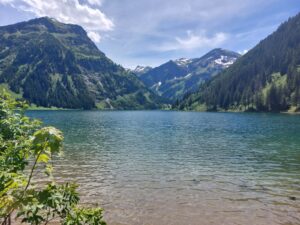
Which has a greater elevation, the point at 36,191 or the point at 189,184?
the point at 36,191

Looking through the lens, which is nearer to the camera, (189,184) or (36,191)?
(36,191)

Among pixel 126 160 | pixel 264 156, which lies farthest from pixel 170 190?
pixel 264 156

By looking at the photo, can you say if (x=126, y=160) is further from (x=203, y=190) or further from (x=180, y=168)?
(x=203, y=190)

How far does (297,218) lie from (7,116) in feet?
70.6

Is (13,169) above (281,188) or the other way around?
above

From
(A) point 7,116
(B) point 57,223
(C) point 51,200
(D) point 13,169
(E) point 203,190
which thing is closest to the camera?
(C) point 51,200

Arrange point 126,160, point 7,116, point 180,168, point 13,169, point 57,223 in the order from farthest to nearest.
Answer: point 126,160, point 180,168, point 57,223, point 7,116, point 13,169

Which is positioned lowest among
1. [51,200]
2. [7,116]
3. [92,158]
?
[92,158]

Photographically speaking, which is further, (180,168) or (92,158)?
(92,158)

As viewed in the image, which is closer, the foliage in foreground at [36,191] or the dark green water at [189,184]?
the foliage in foreground at [36,191]

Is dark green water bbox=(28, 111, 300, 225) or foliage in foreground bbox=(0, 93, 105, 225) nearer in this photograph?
foliage in foreground bbox=(0, 93, 105, 225)

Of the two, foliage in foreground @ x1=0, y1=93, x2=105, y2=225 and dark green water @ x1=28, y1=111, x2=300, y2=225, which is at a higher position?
foliage in foreground @ x1=0, y1=93, x2=105, y2=225

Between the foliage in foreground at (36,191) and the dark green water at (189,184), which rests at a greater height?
the foliage in foreground at (36,191)

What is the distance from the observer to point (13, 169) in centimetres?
1071
